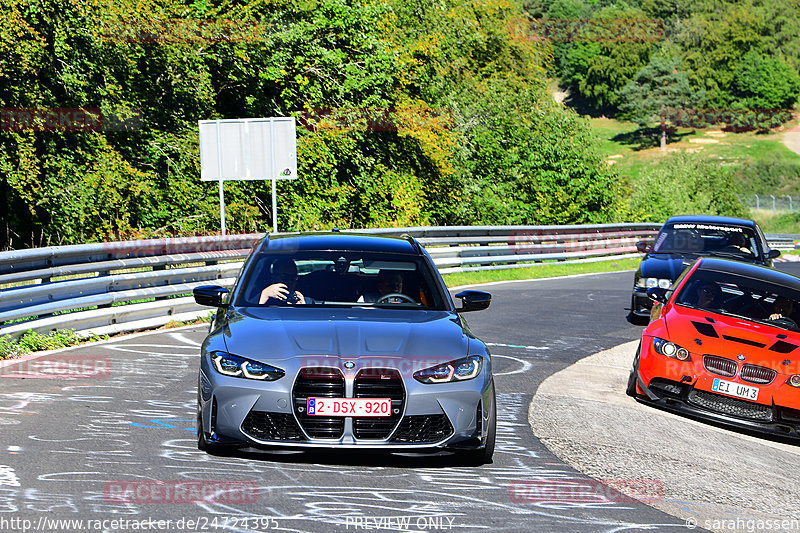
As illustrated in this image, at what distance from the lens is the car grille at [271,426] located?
240 inches

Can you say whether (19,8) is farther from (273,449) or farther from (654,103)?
(654,103)

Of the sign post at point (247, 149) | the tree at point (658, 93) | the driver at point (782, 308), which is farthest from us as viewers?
the tree at point (658, 93)

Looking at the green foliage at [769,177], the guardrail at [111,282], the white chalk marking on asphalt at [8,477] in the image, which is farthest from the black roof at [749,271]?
the green foliage at [769,177]

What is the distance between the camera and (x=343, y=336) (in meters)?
6.42

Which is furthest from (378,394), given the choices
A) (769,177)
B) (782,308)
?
(769,177)

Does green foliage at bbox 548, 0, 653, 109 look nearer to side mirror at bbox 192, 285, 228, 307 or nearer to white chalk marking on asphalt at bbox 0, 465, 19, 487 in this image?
side mirror at bbox 192, 285, 228, 307

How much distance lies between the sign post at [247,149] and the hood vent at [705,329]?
41.4 feet

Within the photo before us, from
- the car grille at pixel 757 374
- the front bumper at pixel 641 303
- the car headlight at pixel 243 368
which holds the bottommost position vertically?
the front bumper at pixel 641 303

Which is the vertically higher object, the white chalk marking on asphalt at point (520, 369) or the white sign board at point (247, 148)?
the white sign board at point (247, 148)

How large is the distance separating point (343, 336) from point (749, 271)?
5.87 meters

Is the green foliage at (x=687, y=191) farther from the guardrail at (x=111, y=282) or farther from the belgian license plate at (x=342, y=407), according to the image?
the belgian license plate at (x=342, y=407)

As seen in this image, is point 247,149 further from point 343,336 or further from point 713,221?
point 343,336

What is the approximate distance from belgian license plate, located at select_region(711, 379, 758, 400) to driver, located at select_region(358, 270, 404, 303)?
3169 millimetres

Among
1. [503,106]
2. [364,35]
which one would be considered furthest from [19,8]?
[503,106]
